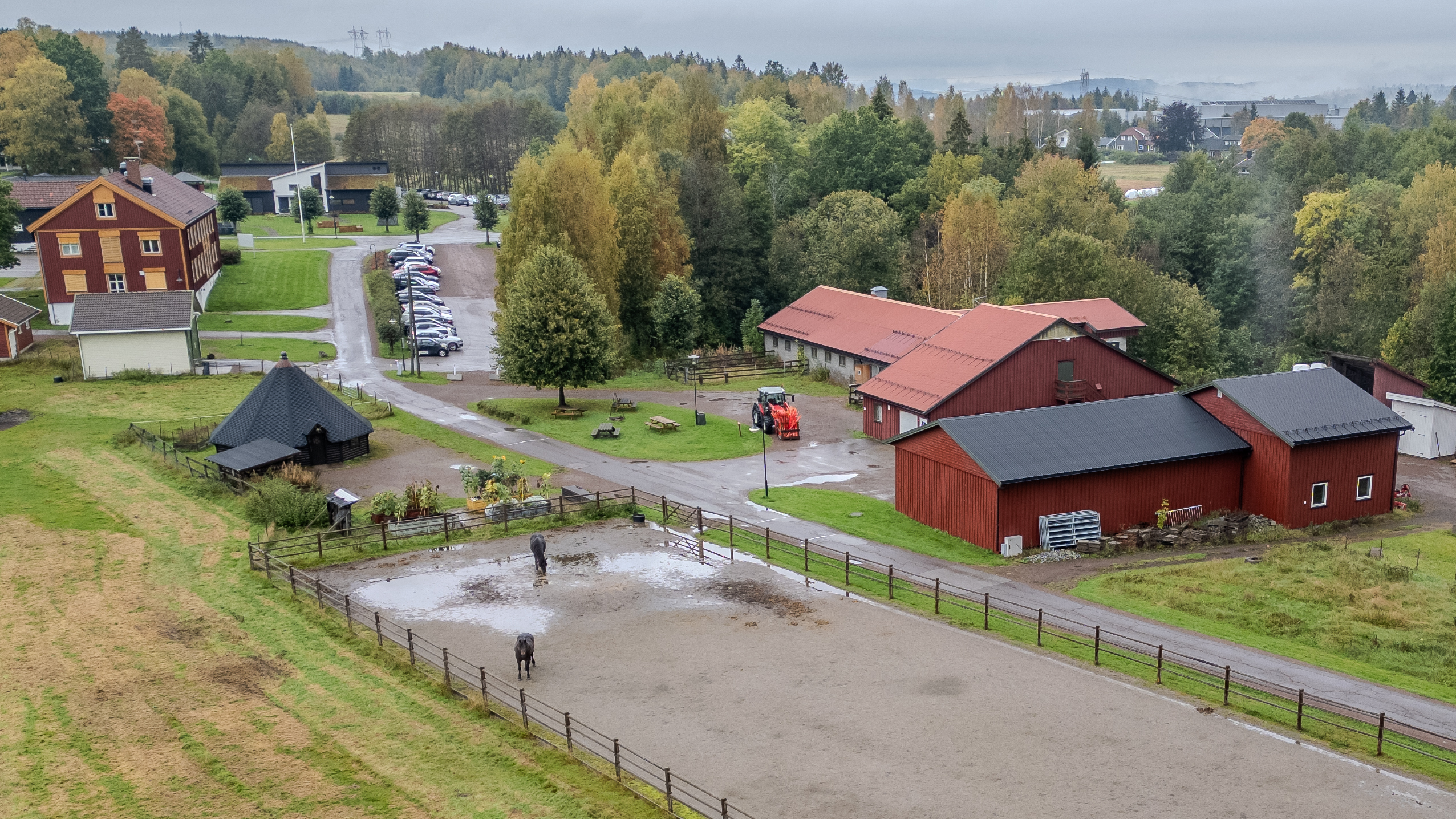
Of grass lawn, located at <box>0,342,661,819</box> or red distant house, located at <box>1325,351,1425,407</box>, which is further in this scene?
red distant house, located at <box>1325,351,1425,407</box>

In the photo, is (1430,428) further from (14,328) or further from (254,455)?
(14,328)

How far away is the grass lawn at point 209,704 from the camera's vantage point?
20031mm

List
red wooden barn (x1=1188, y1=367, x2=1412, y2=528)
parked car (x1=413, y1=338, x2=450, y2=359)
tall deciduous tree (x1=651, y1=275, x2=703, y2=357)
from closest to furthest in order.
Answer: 1. red wooden barn (x1=1188, y1=367, x2=1412, y2=528)
2. parked car (x1=413, y1=338, x2=450, y2=359)
3. tall deciduous tree (x1=651, y1=275, x2=703, y2=357)

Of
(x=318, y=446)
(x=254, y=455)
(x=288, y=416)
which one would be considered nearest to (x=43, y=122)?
(x=288, y=416)

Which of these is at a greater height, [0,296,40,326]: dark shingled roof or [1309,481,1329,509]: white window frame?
[0,296,40,326]: dark shingled roof

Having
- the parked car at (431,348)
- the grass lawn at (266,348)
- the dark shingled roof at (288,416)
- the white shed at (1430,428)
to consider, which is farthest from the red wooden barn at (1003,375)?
the grass lawn at (266,348)

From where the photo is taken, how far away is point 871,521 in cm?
3888

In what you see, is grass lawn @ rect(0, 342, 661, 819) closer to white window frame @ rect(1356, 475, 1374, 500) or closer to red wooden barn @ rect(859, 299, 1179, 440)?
red wooden barn @ rect(859, 299, 1179, 440)

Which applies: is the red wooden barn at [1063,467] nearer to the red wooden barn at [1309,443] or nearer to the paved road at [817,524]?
the red wooden barn at [1309,443]

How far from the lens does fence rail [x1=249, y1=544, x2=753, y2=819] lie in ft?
63.9

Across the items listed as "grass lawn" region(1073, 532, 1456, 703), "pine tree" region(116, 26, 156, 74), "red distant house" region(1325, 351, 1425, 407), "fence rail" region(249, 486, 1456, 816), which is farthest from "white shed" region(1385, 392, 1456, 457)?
"pine tree" region(116, 26, 156, 74)

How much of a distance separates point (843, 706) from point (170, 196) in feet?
239

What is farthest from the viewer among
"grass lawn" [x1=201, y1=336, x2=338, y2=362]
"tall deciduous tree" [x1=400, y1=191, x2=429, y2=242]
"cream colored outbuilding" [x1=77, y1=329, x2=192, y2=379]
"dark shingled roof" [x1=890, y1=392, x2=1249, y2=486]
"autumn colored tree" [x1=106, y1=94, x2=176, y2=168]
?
"autumn colored tree" [x1=106, y1=94, x2=176, y2=168]

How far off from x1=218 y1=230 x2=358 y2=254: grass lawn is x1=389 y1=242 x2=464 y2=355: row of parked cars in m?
7.97
